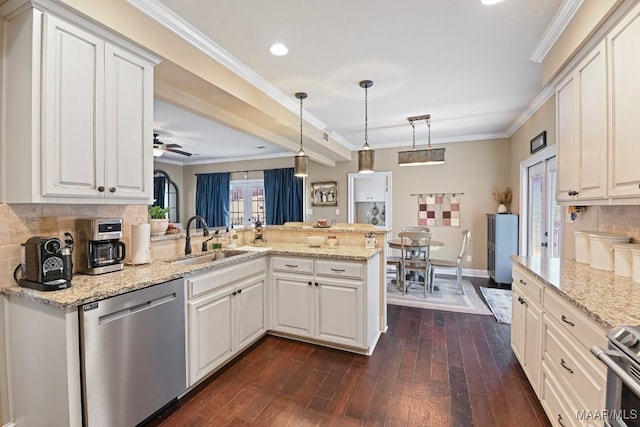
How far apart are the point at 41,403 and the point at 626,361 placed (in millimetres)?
2655

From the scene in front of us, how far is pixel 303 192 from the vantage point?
697 cm

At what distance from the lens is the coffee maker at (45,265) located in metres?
1.60

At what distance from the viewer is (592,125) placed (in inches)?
74.7

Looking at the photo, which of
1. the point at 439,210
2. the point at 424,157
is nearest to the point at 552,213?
the point at 424,157

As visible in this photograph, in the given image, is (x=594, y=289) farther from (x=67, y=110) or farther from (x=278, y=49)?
(x=67, y=110)

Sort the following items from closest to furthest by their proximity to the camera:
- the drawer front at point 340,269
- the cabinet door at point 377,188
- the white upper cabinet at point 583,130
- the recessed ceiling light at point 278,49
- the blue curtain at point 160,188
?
the white upper cabinet at point 583,130, the recessed ceiling light at point 278,49, the drawer front at point 340,269, the cabinet door at point 377,188, the blue curtain at point 160,188

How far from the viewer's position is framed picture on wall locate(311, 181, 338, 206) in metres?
6.69

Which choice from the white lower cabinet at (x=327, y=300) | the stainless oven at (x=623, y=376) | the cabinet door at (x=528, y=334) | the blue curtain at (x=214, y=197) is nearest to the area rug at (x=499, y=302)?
the cabinet door at (x=528, y=334)

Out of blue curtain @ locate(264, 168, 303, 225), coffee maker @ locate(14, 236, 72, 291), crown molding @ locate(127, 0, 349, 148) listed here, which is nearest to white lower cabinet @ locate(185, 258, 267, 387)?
coffee maker @ locate(14, 236, 72, 291)

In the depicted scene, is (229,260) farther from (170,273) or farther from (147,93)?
(147,93)

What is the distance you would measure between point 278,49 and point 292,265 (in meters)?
1.97

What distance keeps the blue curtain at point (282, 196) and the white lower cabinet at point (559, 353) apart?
5241 millimetres

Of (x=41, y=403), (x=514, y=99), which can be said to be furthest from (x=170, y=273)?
(x=514, y=99)

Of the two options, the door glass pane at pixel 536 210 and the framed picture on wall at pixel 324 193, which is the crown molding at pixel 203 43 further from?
the door glass pane at pixel 536 210
